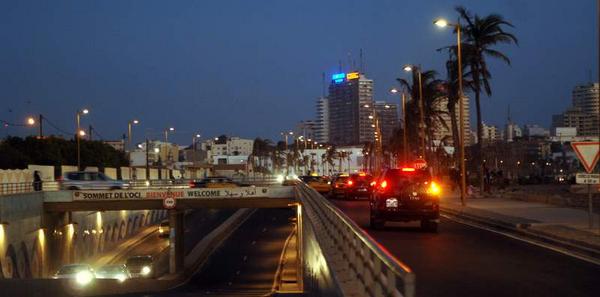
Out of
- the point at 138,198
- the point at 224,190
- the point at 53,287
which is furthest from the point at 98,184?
the point at 53,287

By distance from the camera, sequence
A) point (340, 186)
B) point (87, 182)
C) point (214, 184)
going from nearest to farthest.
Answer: point (340, 186)
point (87, 182)
point (214, 184)

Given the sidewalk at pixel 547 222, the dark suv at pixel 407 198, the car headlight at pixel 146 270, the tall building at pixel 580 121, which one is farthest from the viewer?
the tall building at pixel 580 121

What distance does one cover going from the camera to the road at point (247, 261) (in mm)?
44431

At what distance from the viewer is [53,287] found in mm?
18359

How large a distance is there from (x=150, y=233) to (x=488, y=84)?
35317mm

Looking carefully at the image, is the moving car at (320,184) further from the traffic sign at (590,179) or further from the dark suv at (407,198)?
the traffic sign at (590,179)

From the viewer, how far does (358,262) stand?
872 cm

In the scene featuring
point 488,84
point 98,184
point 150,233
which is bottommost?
point 150,233

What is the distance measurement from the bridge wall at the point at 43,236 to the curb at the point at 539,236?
2150cm

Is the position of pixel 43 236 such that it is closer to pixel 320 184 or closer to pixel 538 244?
pixel 320 184

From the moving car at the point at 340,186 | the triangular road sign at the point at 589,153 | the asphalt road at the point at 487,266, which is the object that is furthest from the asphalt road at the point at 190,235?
the triangular road sign at the point at 589,153

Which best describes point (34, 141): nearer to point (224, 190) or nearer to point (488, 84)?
point (224, 190)

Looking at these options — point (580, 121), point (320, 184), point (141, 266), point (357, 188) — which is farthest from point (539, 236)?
point (580, 121)

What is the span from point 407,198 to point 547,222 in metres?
5.82
